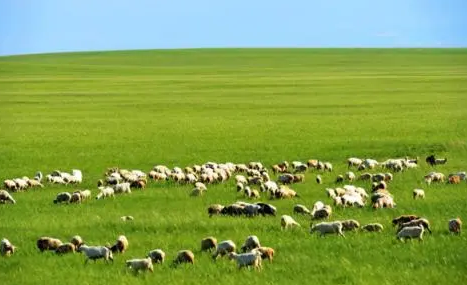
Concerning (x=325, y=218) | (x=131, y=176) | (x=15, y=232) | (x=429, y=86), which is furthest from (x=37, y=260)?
(x=429, y=86)

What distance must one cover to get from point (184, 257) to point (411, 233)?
378cm

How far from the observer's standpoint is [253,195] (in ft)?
59.1

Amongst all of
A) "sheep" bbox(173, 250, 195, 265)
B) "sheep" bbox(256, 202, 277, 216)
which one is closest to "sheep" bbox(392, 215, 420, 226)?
"sheep" bbox(256, 202, 277, 216)

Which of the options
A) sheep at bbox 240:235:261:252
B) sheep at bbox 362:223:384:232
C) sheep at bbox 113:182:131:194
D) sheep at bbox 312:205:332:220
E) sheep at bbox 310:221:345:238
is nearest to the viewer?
sheep at bbox 240:235:261:252

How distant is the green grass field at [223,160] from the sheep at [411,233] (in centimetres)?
25

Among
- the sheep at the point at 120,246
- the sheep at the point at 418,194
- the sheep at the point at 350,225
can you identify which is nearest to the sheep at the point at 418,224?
the sheep at the point at 350,225

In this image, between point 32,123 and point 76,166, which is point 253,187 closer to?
point 76,166

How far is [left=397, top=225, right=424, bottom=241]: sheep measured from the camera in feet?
42.8

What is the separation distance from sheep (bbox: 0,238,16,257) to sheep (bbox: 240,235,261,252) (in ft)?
12.8

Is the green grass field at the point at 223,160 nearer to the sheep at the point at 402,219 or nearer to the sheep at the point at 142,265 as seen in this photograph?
the sheep at the point at 142,265

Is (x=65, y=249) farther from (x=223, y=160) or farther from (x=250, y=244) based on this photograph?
(x=223, y=160)

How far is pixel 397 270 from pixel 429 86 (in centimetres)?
6601

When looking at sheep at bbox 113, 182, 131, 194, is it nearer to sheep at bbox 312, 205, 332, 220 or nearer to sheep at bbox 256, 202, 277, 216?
sheep at bbox 256, 202, 277, 216

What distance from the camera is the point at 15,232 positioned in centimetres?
1485
